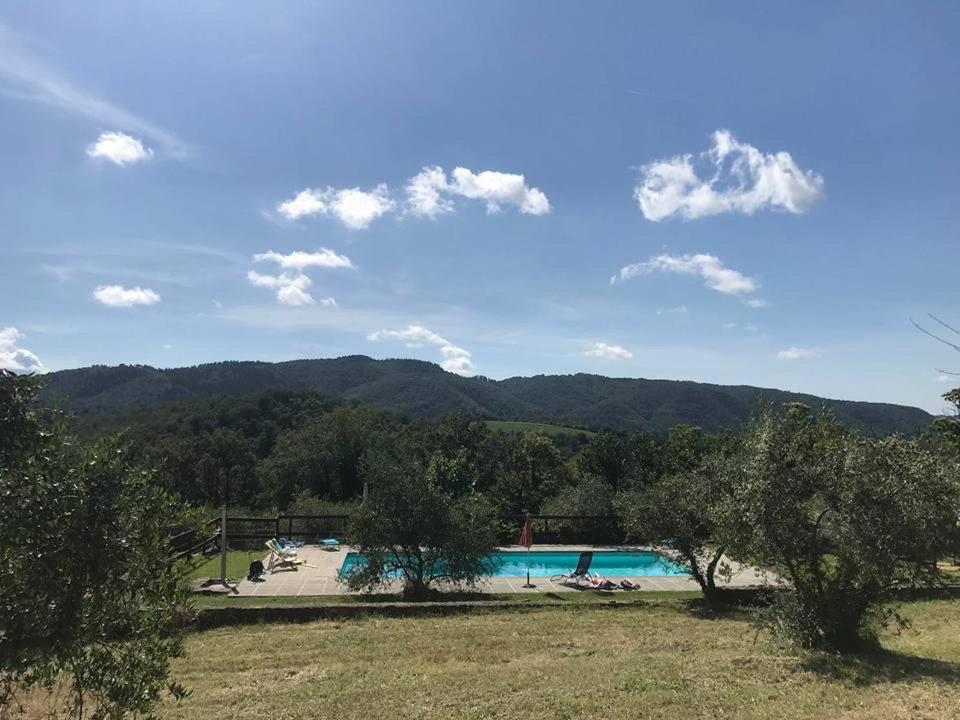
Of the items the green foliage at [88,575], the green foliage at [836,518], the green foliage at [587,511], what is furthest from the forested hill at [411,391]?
the green foliage at [88,575]

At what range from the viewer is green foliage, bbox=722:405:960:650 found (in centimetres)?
808

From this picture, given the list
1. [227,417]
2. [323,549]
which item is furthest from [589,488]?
[227,417]

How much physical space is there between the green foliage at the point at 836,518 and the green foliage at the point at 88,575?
7.85 m

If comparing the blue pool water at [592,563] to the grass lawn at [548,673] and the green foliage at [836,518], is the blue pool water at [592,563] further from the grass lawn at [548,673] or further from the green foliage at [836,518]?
the green foliage at [836,518]

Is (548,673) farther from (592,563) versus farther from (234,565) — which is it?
→ (592,563)

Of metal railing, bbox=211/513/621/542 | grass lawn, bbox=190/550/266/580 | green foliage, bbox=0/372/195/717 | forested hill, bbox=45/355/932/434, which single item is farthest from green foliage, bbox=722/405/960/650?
forested hill, bbox=45/355/932/434

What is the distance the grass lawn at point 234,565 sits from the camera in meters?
17.0

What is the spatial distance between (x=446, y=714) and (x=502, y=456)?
176ft

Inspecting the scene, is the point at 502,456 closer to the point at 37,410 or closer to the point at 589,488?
the point at 589,488

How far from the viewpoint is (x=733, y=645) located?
1029 centimetres

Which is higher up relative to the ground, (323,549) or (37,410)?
(37,410)

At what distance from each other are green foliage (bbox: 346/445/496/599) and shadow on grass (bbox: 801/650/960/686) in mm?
8109

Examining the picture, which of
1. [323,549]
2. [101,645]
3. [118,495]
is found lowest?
[323,549]

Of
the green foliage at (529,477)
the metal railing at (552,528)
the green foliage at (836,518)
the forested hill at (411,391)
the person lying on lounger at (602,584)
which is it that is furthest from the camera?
the forested hill at (411,391)
